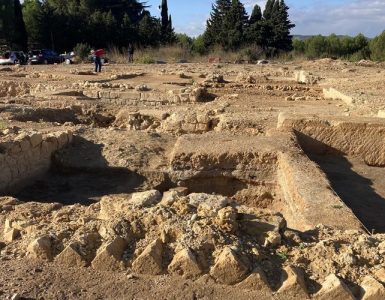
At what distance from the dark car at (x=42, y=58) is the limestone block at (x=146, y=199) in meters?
26.6

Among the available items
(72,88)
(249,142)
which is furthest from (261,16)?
(249,142)

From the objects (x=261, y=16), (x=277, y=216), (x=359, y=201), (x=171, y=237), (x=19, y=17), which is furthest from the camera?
(x=261, y=16)

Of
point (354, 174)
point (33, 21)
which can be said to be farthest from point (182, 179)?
point (33, 21)

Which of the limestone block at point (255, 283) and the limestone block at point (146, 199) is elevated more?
the limestone block at point (146, 199)

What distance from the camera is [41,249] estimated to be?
3.48m

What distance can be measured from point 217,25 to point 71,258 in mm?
38794

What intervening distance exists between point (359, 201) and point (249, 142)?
1825 mm

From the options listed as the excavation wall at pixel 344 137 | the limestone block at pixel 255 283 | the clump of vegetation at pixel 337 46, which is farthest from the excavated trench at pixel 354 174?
the clump of vegetation at pixel 337 46

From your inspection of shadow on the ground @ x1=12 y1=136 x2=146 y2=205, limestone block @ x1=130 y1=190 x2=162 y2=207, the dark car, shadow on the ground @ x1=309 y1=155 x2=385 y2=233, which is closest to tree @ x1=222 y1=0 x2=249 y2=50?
the dark car

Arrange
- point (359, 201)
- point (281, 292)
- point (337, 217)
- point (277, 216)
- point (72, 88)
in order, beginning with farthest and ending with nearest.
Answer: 1. point (72, 88)
2. point (359, 201)
3. point (337, 217)
4. point (277, 216)
5. point (281, 292)

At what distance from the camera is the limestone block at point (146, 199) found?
396 centimetres

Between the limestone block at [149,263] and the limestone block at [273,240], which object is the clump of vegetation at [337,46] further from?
the limestone block at [149,263]

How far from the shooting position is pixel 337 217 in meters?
4.46

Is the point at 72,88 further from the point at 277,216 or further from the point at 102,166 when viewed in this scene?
the point at 277,216
